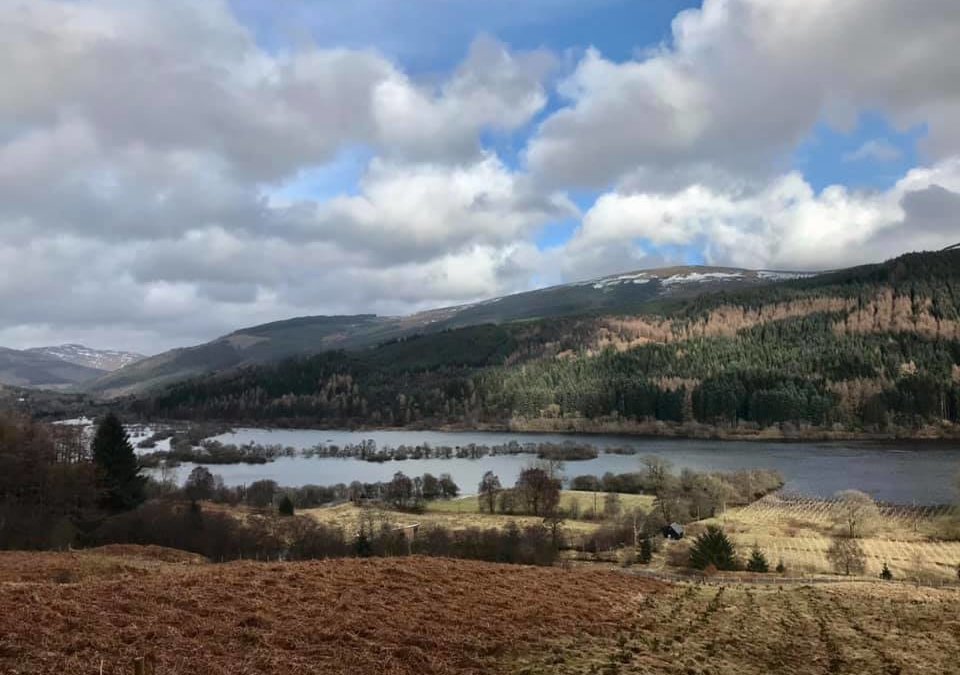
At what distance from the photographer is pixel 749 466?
389 ft

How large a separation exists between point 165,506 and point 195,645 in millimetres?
45648

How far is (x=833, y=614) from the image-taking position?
1931cm

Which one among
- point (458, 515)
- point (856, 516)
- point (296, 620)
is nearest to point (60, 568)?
point (296, 620)

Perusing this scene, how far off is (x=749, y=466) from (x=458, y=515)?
58912mm

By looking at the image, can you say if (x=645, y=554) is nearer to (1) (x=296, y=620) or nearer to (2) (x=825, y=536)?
(2) (x=825, y=536)

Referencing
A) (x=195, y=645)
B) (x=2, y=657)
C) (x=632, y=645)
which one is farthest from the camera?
(x=632, y=645)

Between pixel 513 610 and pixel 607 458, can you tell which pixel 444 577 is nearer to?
pixel 513 610

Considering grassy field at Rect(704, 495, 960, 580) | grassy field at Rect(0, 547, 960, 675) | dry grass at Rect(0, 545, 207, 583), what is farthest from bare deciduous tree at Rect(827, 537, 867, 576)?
dry grass at Rect(0, 545, 207, 583)

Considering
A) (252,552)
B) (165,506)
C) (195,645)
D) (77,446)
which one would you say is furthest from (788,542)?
(77,446)

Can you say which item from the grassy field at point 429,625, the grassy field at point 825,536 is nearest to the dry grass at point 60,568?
the grassy field at point 429,625

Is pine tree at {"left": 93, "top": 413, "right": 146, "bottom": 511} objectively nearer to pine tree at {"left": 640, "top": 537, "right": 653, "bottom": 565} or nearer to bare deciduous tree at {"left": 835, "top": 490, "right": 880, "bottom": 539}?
pine tree at {"left": 640, "top": 537, "right": 653, "bottom": 565}

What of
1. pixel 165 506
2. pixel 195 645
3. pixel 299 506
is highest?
pixel 195 645

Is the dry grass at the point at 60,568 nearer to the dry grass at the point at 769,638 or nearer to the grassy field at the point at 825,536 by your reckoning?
the dry grass at the point at 769,638

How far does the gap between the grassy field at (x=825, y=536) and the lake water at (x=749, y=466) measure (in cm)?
890
